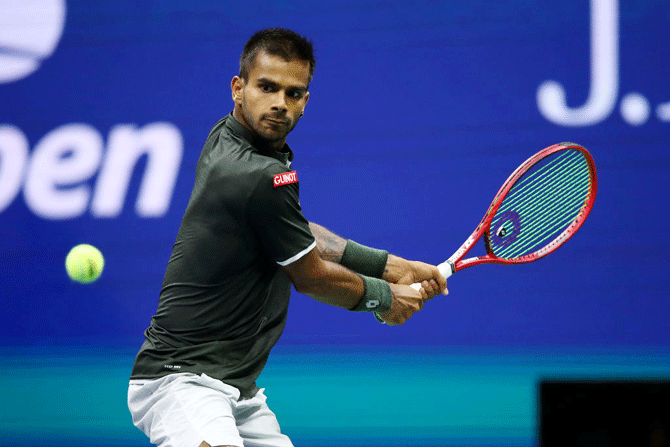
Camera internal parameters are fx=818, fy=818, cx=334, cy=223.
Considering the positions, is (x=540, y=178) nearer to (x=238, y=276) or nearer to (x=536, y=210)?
(x=536, y=210)

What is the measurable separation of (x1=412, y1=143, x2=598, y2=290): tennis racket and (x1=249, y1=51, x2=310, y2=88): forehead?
0.95 metres

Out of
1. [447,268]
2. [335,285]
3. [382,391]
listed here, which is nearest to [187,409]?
[335,285]

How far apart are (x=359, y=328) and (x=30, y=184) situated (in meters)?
2.05

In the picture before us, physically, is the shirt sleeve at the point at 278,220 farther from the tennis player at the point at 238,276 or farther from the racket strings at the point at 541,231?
the racket strings at the point at 541,231

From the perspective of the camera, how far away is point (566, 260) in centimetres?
414

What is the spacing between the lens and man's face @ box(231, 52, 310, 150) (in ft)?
8.02

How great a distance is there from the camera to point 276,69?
2.46 meters

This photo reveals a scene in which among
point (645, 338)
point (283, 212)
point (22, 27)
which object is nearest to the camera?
point (283, 212)

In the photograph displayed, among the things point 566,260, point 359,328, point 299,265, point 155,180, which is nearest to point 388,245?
point 359,328

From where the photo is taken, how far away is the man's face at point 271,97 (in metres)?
2.44

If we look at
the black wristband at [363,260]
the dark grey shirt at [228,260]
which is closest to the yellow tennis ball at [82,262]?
Result: the dark grey shirt at [228,260]

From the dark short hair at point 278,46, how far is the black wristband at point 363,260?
2.42 ft

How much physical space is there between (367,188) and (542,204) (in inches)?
44.2

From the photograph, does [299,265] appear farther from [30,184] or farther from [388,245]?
[30,184]
